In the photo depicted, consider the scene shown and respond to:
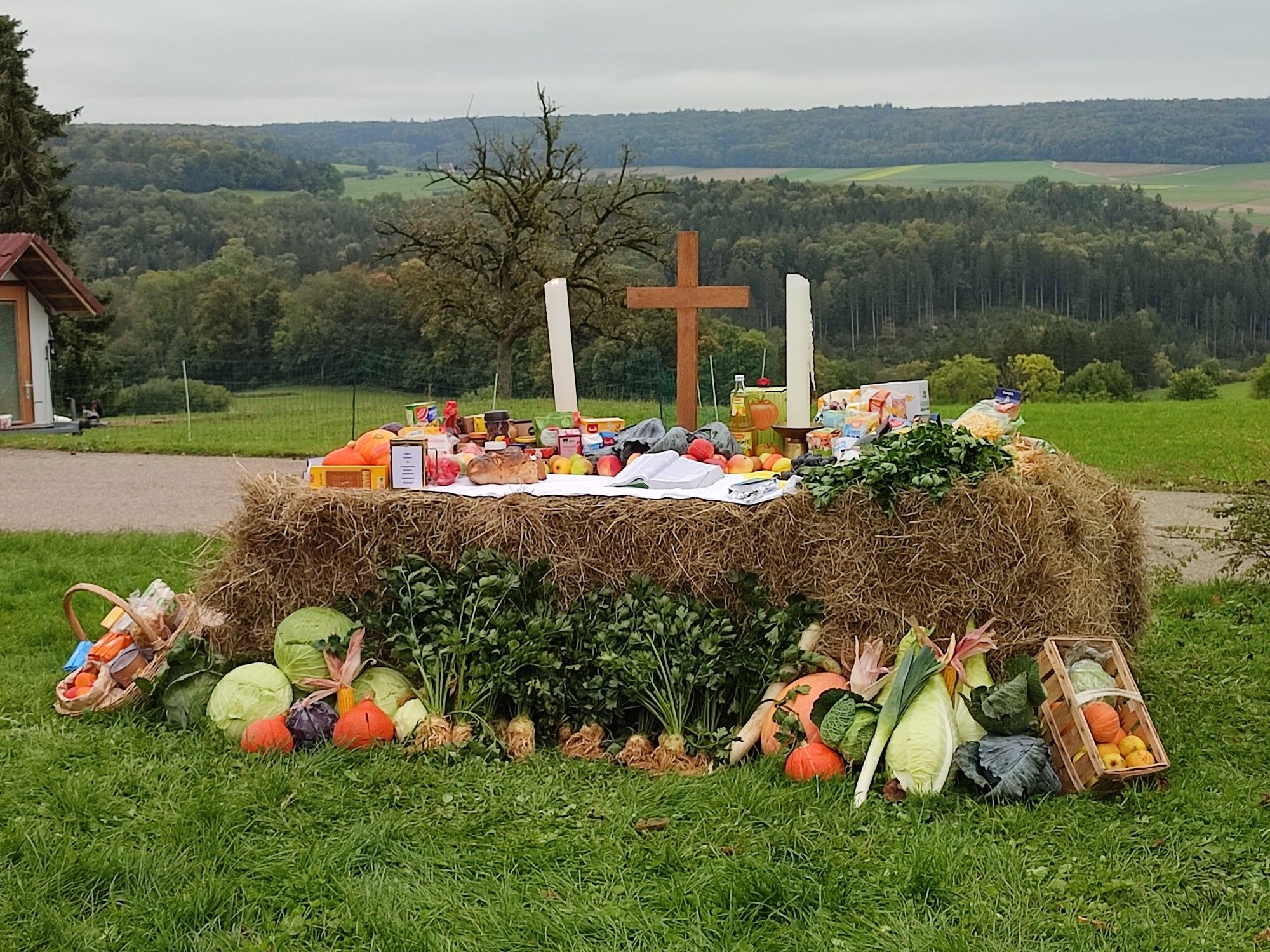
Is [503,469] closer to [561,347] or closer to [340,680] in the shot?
[340,680]

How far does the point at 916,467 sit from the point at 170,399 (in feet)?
64.7

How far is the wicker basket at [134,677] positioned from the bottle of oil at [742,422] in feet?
9.18

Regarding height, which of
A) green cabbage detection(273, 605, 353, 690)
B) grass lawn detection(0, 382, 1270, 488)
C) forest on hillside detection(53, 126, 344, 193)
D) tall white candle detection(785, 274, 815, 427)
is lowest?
grass lawn detection(0, 382, 1270, 488)

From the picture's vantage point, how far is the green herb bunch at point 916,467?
16.5 ft

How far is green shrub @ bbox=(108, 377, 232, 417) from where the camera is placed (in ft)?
69.2

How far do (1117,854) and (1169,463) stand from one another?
11.6 m

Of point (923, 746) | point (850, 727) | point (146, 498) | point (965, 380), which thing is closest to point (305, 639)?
point (850, 727)

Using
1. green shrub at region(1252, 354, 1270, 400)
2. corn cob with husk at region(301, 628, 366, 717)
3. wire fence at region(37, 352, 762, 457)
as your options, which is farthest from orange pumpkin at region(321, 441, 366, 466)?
green shrub at region(1252, 354, 1270, 400)

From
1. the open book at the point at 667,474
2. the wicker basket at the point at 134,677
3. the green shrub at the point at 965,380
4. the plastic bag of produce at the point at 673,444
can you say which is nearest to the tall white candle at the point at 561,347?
the plastic bag of produce at the point at 673,444

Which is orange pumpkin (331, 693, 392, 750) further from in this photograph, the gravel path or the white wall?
the white wall

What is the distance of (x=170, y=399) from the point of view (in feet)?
73.5

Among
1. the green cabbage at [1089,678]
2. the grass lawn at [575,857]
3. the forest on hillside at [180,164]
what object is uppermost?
the forest on hillside at [180,164]

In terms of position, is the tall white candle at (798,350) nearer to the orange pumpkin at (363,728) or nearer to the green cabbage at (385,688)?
the green cabbage at (385,688)

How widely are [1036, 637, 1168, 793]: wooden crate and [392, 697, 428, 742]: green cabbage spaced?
8.09ft
